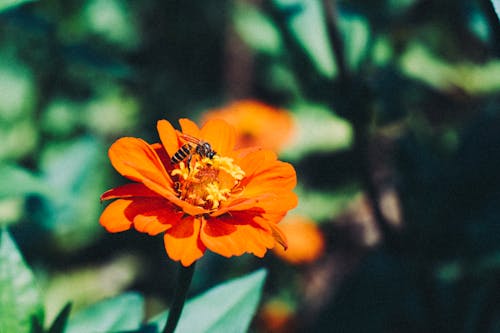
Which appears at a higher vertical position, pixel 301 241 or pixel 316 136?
pixel 316 136

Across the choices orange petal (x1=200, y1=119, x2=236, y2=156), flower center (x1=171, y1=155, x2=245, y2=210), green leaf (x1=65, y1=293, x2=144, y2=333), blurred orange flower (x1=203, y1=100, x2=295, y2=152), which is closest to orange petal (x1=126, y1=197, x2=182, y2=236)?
flower center (x1=171, y1=155, x2=245, y2=210)

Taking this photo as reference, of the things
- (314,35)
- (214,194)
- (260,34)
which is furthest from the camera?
(260,34)

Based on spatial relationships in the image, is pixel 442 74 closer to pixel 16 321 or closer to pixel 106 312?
pixel 106 312

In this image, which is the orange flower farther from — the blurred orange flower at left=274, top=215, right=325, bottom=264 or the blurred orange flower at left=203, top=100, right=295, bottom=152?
the blurred orange flower at left=203, top=100, right=295, bottom=152

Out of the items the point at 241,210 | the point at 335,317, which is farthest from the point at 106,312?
the point at 335,317

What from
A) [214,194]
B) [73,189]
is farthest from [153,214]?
[73,189]

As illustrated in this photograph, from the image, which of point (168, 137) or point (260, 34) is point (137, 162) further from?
point (260, 34)

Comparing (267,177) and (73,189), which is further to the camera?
(73,189)
